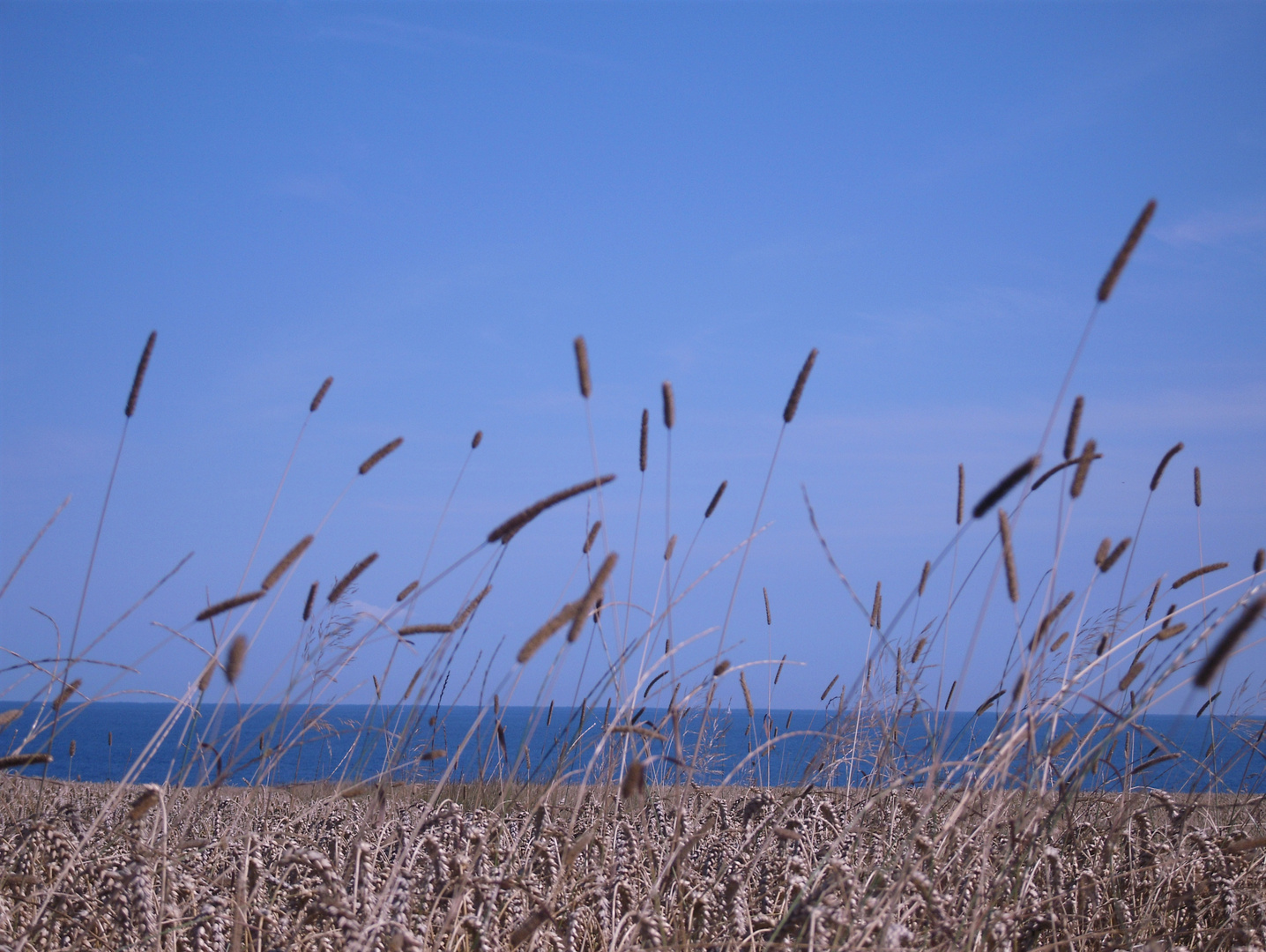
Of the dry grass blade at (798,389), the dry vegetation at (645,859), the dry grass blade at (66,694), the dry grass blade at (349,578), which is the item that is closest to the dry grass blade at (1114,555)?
the dry vegetation at (645,859)

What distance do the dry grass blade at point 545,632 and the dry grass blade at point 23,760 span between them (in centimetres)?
90

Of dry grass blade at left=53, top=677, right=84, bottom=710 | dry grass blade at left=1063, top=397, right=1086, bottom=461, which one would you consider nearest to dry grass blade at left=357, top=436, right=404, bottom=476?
dry grass blade at left=53, top=677, right=84, bottom=710

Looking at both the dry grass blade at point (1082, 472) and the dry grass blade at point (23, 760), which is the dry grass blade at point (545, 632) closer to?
the dry grass blade at point (23, 760)

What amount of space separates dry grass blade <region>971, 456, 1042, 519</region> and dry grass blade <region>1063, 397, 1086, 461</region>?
0.60 m

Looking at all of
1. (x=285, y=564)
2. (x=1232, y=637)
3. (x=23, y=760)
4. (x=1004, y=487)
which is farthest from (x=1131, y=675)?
(x=23, y=760)

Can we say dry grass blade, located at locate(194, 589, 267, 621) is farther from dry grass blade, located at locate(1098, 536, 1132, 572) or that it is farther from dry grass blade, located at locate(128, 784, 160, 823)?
dry grass blade, located at locate(1098, 536, 1132, 572)

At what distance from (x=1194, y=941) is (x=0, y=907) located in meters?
2.57

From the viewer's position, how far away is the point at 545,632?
4.80ft

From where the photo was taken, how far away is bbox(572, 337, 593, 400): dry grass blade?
2268 millimetres

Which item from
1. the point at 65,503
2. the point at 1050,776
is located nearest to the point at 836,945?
the point at 1050,776

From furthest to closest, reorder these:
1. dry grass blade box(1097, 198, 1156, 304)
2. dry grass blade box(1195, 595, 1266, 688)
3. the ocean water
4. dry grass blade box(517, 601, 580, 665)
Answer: the ocean water, dry grass blade box(1097, 198, 1156, 304), dry grass blade box(517, 601, 580, 665), dry grass blade box(1195, 595, 1266, 688)

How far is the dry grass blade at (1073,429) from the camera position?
2.28 metres

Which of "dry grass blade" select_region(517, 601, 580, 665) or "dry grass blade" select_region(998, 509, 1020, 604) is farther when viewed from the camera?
"dry grass blade" select_region(998, 509, 1020, 604)

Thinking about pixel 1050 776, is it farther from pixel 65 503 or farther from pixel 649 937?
pixel 65 503
